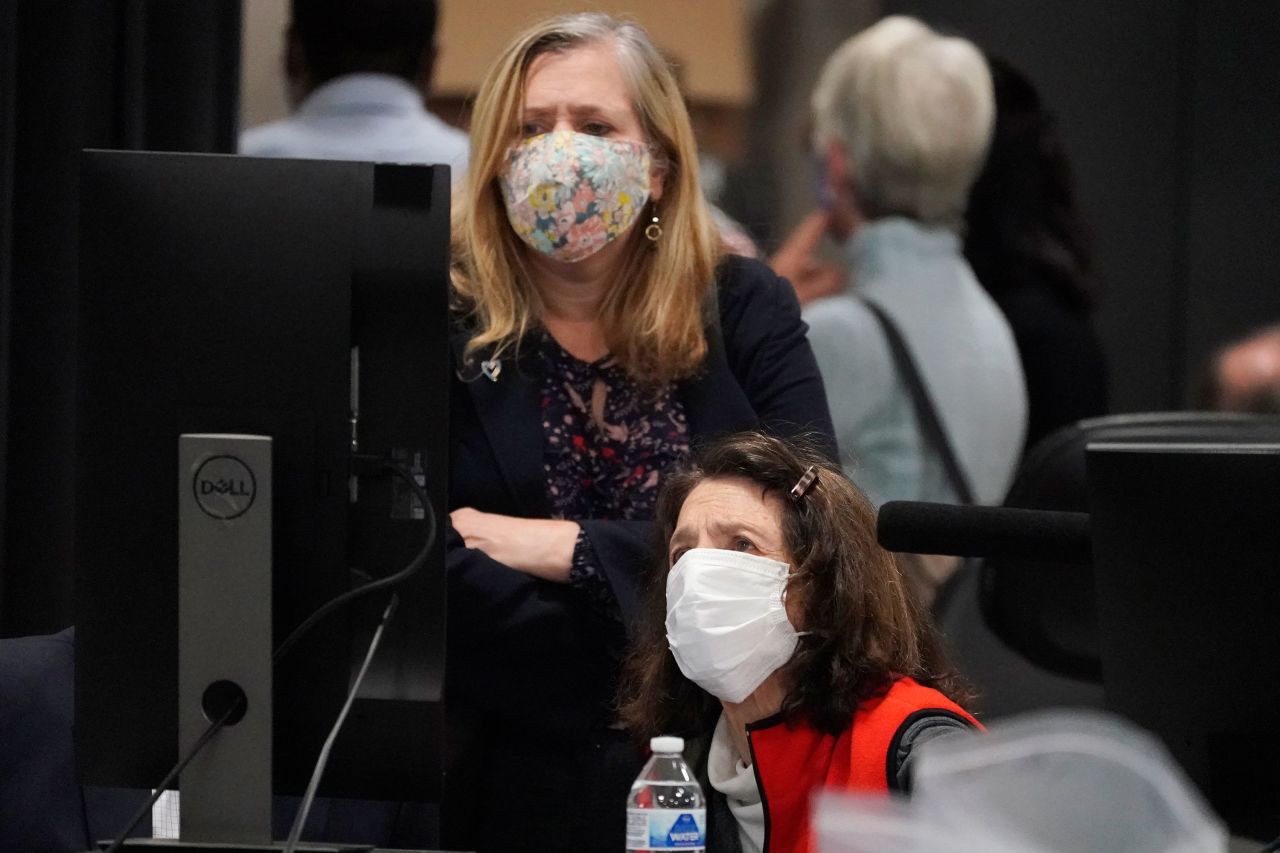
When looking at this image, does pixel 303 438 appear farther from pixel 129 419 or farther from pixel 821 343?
pixel 821 343

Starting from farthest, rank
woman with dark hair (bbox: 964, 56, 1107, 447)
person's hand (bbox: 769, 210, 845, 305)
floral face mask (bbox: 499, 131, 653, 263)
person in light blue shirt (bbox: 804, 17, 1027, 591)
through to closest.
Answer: person's hand (bbox: 769, 210, 845, 305), woman with dark hair (bbox: 964, 56, 1107, 447), person in light blue shirt (bbox: 804, 17, 1027, 591), floral face mask (bbox: 499, 131, 653, 263)

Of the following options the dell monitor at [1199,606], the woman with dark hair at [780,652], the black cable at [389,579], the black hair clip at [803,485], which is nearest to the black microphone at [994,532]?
the dell monitor at [1199,606]

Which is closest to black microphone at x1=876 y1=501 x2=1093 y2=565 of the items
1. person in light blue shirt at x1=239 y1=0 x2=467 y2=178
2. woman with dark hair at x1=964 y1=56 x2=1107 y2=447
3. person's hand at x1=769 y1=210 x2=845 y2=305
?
person in light blue shirt at x1=239 y1=0 x2=467 y2=178

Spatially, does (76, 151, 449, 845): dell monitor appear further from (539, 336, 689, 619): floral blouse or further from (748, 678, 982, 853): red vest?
(539, 336, 689, 619): floral blouse

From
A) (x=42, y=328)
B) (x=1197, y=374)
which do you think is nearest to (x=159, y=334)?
(x=42, y=328)

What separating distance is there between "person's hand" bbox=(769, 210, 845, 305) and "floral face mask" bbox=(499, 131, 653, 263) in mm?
1352

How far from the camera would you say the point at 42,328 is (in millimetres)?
2707

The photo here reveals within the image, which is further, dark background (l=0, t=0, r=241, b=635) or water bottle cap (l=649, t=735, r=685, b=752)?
dark background (l=0, t=0, r=241, b=635)

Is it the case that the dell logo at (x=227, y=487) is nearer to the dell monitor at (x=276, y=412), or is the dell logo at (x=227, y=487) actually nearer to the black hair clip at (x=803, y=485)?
the dell monitor at (x=276, y=412)

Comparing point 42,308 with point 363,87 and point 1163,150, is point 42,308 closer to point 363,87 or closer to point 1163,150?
point 363,87

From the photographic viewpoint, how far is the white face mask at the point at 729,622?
1.79 meters

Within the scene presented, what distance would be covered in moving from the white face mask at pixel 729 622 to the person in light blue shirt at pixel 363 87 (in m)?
1.28

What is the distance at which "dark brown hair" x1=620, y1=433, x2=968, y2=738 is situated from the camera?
1.78 meters

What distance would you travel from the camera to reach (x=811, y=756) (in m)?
1.75
